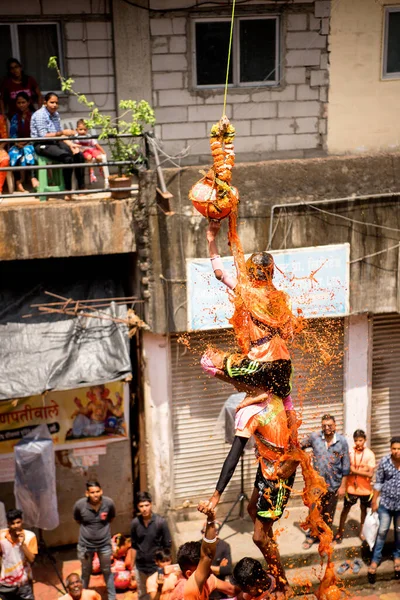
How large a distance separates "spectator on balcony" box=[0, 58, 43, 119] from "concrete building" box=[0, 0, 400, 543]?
0.61m

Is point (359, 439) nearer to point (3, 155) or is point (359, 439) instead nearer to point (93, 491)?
point (93, 491)

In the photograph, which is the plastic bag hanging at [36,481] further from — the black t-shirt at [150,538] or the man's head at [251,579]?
the man's head at [251,579]

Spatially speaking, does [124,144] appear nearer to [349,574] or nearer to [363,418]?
[363,418]

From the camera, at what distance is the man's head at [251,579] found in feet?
21.5

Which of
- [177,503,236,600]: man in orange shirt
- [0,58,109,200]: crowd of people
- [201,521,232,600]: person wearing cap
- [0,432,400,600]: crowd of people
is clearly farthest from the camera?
[0,58,109,200]: crowd of people

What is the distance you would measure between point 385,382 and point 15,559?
5.81 meters

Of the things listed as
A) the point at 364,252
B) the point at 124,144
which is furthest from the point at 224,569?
the point at 124,144

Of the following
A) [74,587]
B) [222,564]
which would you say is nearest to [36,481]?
[74,587]

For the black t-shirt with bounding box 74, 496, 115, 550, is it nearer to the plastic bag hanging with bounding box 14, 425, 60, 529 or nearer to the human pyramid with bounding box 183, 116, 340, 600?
the plastic bag hanging with bounding box 14, 425, 60, 529

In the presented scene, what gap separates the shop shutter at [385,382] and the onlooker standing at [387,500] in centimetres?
172

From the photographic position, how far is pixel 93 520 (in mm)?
10086

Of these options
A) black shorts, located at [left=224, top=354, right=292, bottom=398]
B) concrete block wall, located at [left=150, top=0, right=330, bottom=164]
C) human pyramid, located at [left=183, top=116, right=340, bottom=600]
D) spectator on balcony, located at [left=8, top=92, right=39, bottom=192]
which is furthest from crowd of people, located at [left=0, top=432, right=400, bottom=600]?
concrete block wall, located at [left=150, top=0, right=330, bottom=164]

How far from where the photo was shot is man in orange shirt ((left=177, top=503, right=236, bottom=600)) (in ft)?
20.0

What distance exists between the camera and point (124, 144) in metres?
10.9
